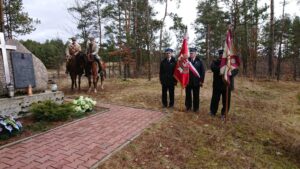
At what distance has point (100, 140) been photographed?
4.58 m

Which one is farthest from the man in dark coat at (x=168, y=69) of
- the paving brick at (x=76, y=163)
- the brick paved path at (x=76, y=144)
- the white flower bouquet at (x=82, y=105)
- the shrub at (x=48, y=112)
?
the paving brick at (x=76, y=163)

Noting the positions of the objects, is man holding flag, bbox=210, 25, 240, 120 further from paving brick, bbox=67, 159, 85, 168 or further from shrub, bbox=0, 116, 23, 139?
shrub, bbox=0, 116, 23, 139

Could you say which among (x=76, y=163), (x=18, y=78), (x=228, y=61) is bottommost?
(x=76, y=163)

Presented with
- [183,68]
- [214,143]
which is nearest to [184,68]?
[183,68]

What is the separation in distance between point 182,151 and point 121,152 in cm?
117

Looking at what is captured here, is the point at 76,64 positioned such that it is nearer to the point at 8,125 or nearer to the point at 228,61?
the point at 8,125

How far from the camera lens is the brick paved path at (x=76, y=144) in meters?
3.56

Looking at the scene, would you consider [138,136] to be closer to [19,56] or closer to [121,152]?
[121,152]

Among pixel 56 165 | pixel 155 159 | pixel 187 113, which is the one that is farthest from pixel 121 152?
pixel 187 113

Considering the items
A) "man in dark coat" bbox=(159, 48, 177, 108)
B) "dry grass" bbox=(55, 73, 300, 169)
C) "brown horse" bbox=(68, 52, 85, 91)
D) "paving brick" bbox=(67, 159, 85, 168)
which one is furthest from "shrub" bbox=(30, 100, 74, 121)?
"brown horse" bbox=(68, 52, 85, 91)

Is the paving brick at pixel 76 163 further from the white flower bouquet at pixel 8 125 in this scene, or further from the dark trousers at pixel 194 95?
the dark trousers at pixel 194 95

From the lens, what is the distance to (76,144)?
4.32m

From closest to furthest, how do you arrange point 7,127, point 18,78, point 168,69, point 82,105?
point 7,127 → point 18,78 → point 82,105 → point 168,69

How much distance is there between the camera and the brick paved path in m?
3.56
